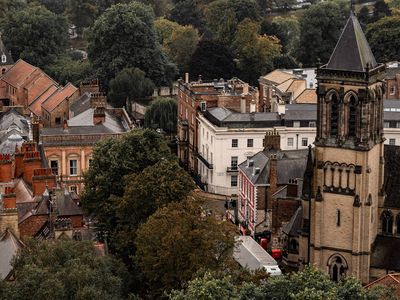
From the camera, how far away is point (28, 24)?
456 feet

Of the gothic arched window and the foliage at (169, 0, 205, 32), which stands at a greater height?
the foliage at (169, 0, 205, 32)

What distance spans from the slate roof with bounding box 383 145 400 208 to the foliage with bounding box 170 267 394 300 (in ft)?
50.9

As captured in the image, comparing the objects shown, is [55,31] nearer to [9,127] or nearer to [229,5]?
[229,5]

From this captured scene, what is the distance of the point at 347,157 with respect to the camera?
216 feet

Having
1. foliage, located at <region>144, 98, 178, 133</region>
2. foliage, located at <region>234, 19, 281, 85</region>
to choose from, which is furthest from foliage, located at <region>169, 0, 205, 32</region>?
foliage, located at <region>144, 98, 178, 133</region>

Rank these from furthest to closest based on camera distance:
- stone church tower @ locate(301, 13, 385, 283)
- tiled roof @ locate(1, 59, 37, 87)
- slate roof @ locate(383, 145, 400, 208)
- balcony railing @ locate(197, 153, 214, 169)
Result: tiled roof @ locate(1, 59, 37, 87) < balcony railing @ locate(197, 153, 214, 169) < slate roof @ locate(383, 145, 400, 208) < stone church tower @ locate(301, 13, 385, 283)

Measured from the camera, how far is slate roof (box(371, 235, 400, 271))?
219 ft

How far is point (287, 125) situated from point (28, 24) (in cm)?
5535

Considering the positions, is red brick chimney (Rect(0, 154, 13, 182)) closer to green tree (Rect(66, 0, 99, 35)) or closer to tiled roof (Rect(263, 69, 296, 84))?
tiled roof (Rect(263, 69, 296, 84))

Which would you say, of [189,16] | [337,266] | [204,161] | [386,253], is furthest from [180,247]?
[189,16]

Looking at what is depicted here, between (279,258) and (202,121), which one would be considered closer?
(279,258)

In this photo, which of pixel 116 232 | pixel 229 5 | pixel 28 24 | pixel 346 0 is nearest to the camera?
pixel 116 232

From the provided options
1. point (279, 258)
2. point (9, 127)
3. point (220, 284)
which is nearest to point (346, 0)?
point (9, 127)

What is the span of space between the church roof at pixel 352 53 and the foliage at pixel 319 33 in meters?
76.0
